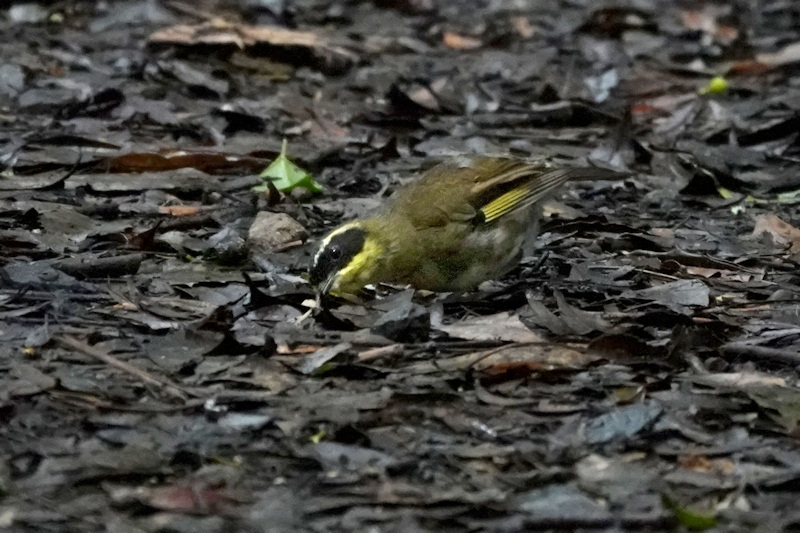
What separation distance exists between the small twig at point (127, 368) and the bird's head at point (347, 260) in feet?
3.56

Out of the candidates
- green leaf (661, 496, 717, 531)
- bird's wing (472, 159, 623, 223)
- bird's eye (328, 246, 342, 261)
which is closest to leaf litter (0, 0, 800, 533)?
green leaf (661, 496, 717, 531)

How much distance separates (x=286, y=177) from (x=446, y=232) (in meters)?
1.69

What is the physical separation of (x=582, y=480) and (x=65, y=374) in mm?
2036

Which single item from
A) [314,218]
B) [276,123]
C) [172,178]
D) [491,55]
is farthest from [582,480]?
[491,55]

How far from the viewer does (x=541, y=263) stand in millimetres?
6473

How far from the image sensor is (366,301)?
19.2 feet

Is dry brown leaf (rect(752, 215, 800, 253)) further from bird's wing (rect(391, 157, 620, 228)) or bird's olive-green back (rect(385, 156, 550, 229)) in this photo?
bird's olive-green back (rect(385, 156, 550, 229))

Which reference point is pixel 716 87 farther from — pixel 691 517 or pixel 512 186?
pixel 691 517

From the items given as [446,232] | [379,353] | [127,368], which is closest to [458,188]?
[446,232]

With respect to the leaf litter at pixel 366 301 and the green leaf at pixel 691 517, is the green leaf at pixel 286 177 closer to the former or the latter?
the leaf litter at pixel 366 301

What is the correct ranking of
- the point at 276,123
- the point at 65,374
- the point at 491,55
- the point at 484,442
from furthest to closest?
1. the point at 491,55
2. the point at 276,123
3. the point at 65,374
4. the point at 484,442

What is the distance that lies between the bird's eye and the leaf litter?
0.25 meters

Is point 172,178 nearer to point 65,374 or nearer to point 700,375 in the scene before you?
point 65,374

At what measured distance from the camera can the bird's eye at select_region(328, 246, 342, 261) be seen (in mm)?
5719
